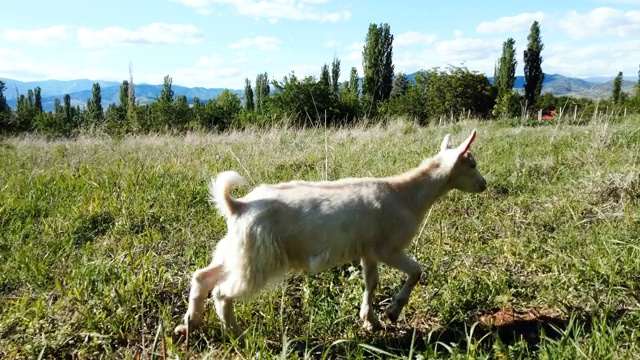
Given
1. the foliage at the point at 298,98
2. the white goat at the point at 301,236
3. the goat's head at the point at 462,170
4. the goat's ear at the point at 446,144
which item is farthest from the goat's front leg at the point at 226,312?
the foliage at the point at 298,98

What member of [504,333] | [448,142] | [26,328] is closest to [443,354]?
[504,333]

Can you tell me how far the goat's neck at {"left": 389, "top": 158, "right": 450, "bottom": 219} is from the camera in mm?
3693

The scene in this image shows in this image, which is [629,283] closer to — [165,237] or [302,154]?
[165,237]

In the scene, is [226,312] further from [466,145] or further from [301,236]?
[466,145]

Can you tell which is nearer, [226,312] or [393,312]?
[226,312]

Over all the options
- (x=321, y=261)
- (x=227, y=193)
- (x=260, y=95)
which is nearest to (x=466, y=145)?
(x=321, y=261)

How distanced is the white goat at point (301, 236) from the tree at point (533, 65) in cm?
5762

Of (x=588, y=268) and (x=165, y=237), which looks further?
(x=165, y=237)

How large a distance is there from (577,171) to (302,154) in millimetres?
4320

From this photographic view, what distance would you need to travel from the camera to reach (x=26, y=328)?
3334mm

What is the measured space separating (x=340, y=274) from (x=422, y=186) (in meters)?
1.10

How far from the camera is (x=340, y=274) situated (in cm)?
423

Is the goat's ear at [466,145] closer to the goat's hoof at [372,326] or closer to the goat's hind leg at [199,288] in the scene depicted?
the goat's hoof at [372,326]

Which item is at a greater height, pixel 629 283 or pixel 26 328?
pixel 629 283
